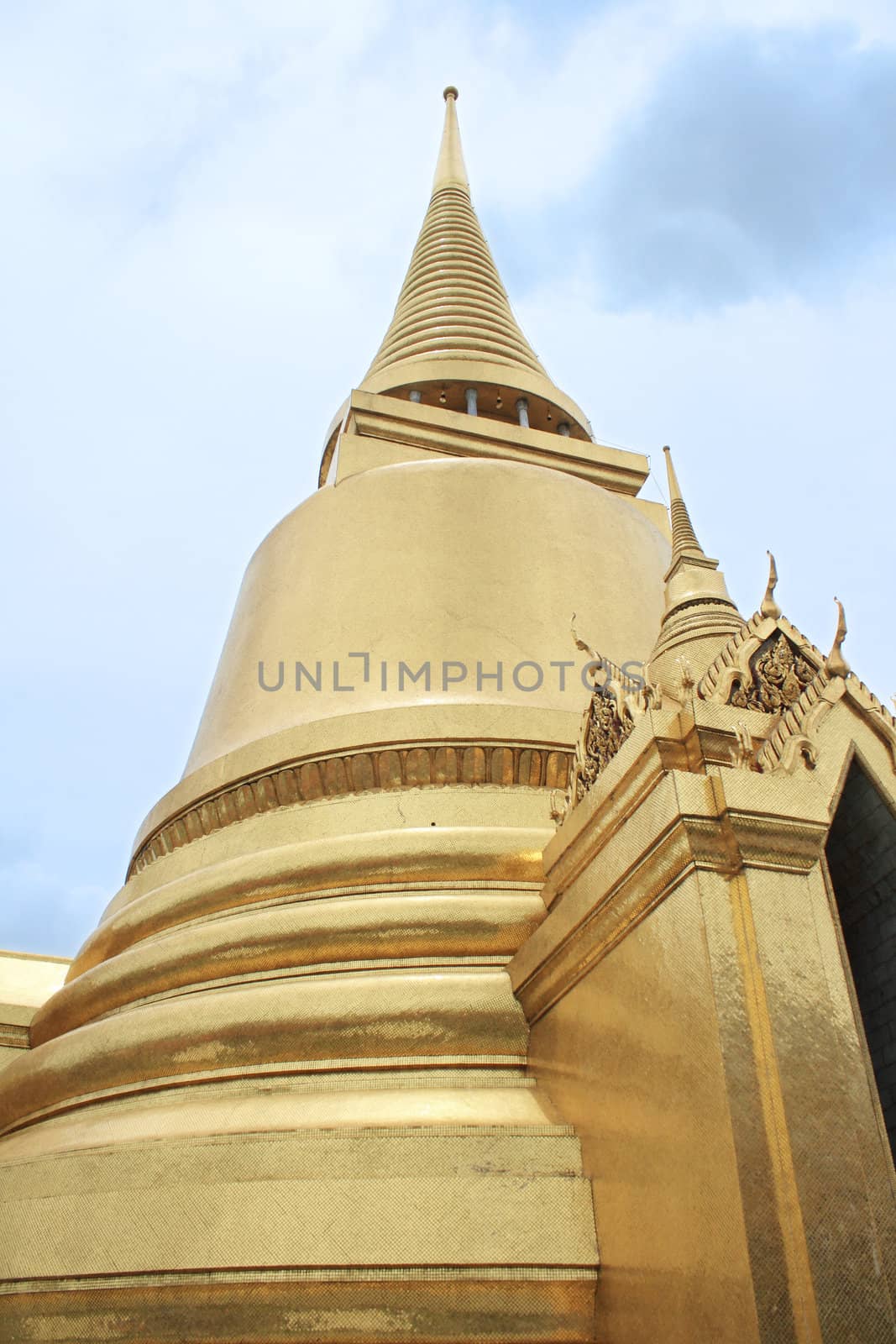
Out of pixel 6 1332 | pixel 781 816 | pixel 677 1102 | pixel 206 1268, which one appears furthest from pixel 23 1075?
pixel 781 816

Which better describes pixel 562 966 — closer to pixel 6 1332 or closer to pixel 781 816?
pixel 781 816

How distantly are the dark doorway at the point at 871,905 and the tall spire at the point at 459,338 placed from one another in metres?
6.38

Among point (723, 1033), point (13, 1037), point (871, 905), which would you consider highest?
point (13, 1037)

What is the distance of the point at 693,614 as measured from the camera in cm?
475

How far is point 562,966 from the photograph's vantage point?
3.63m

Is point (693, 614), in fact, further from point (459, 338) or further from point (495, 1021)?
point (459, 338)

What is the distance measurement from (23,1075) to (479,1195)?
7.49 ft

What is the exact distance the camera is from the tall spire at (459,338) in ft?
30.6

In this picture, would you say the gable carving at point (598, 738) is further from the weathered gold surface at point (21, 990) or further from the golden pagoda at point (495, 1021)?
the weathered gold surface at point (21, 990)

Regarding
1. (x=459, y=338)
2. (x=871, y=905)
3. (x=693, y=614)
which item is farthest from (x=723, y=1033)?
(x=459, y=338)

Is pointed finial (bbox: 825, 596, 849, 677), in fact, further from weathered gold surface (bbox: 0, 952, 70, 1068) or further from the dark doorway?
weathered gold surface (bbox: 0, 952, 70, 1068)

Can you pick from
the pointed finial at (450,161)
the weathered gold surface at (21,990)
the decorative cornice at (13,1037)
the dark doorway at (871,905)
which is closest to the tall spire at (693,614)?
the dark doorway at (871,905)

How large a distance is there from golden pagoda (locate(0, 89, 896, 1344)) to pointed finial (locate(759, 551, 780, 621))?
0.01m

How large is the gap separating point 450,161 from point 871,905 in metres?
13.8
